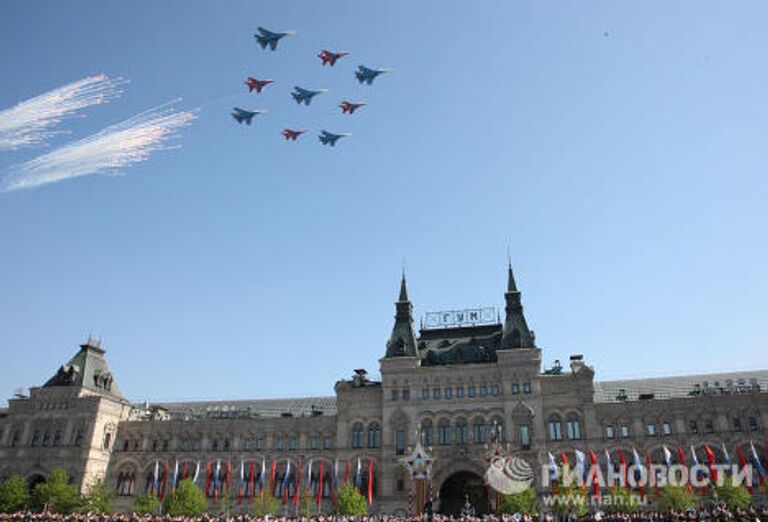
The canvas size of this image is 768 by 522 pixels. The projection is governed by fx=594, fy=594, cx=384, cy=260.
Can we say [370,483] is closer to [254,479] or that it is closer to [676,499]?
[254,479]

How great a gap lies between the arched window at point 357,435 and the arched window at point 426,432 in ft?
24.2

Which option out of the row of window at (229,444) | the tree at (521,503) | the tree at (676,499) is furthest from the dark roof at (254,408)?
the tree at (676,499)

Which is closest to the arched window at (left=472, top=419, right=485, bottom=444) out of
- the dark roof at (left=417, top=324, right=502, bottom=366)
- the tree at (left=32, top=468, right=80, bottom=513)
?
A: the dark roof at (left=417, top=324, right=502, bottom=366)

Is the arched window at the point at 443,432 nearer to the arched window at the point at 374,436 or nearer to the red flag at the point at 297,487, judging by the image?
the arched window at the point at 374,436

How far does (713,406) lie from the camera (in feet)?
195

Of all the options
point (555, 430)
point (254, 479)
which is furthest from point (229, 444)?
point (555, 430)

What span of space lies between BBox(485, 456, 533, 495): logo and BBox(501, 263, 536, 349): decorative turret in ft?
42.7

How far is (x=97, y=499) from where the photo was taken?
62.2 metres

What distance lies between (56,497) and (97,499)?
14.0 ft

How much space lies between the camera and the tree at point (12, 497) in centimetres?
6297

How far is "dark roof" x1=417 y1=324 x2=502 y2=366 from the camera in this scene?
67938mm

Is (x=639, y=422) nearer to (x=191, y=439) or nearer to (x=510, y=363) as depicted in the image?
(x=510, y=363)

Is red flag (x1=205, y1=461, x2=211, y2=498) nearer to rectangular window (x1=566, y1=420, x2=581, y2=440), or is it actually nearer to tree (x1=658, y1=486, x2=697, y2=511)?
rectangular window (x1=566, y1=420, x2=581, y2=440)

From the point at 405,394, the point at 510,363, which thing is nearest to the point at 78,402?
the point at 405,394
